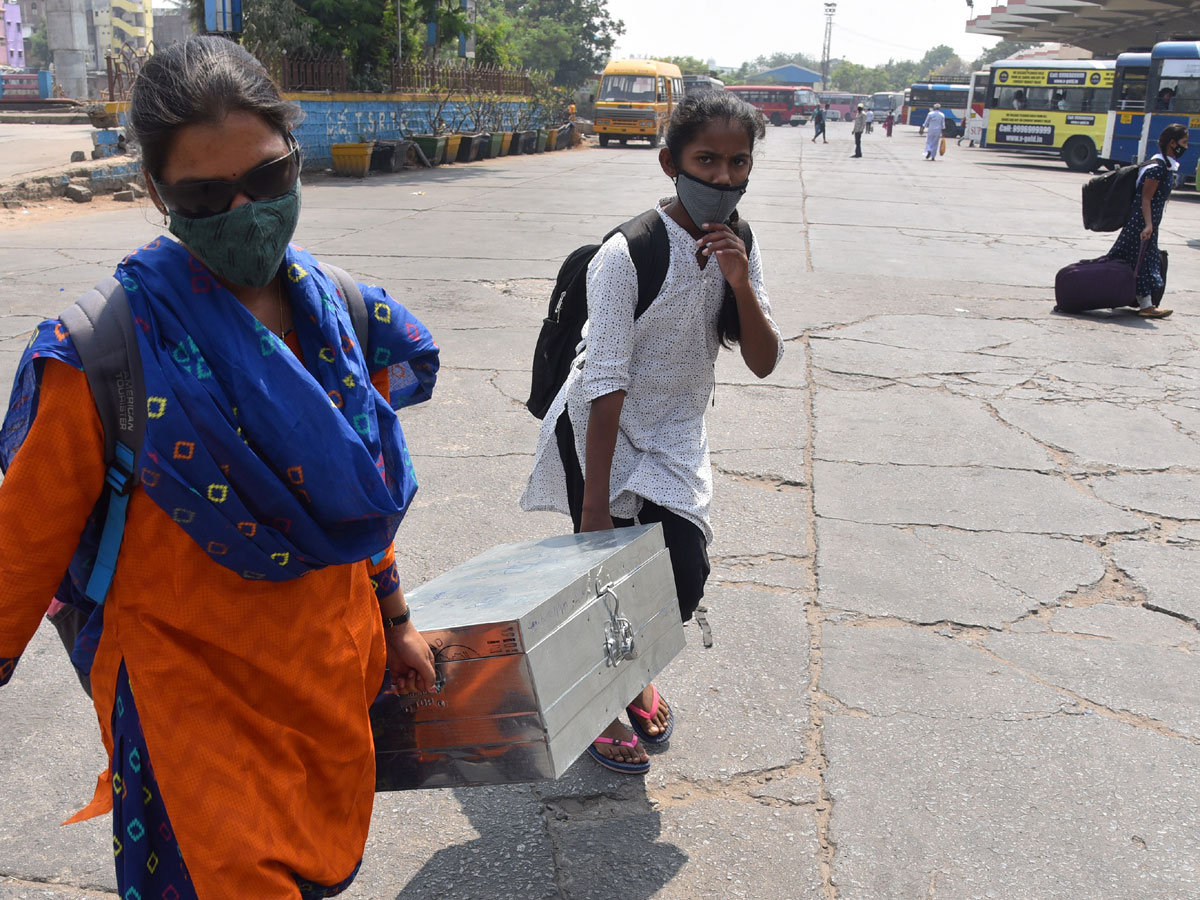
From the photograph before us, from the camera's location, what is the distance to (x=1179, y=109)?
21.5m

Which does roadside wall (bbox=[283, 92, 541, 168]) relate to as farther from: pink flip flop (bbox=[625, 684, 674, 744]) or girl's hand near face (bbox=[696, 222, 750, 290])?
girl's hand near face (bbox=[696, 222, 750, 290])

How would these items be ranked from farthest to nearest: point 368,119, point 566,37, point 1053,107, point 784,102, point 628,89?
point 784,102, point 566,37, point 628,89, point 1053,107, point 368,119

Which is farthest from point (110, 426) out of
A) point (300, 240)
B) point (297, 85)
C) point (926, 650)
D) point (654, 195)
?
point (297, 85)

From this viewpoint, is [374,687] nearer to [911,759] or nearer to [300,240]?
[911,759]

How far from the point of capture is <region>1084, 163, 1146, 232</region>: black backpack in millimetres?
8500

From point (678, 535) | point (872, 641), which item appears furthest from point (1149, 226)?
point (678, 535)

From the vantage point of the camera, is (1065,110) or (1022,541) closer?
(1022,541)

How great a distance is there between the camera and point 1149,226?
8.34 metres

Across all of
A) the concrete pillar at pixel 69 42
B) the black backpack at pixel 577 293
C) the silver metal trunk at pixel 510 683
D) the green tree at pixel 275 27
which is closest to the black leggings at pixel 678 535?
the black backpack at pixel 577 293

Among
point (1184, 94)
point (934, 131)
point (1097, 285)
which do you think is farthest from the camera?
point (934, 131)

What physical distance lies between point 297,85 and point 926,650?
18.2 metres

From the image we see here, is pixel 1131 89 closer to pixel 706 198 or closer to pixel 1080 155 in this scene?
pixel 1080 155

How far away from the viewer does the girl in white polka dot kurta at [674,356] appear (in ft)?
7.34

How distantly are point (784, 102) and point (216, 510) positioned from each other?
206ft
